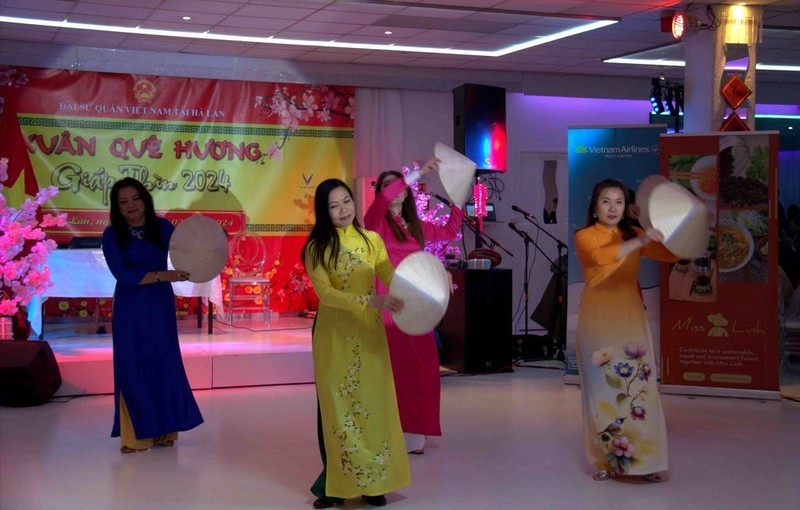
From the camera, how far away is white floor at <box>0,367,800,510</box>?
4.40 meters

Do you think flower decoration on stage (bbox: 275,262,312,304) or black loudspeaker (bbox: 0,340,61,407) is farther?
flower decoration on stage (bbox: 275,262,312,304)

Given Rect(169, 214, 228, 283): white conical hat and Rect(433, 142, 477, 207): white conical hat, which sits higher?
Rect(433, 142, 477, 207): white conical hat

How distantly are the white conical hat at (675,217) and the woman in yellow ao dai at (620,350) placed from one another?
267mm

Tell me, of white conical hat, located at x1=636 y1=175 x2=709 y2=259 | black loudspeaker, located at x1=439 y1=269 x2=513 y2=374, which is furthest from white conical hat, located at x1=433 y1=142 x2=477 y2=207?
black loudspeaker, located at x1=439 y1=269 x2=513 y2=374

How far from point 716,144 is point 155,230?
13.3 feet

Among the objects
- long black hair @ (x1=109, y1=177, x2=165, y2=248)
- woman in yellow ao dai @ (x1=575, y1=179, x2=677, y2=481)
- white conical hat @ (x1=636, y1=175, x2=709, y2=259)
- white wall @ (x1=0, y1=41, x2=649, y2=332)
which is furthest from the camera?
white wall @ (x1=0, y1=41, x2=649, y2=332)

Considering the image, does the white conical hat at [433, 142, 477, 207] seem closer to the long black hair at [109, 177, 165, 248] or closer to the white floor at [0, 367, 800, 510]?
the white floor at [0, 367, 800, 510]

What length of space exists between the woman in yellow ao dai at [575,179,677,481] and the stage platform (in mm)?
3556

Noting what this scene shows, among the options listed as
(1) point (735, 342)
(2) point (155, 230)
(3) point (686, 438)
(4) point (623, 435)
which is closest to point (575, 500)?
(4) point (623, 435)

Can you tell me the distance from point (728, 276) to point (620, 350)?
294cm

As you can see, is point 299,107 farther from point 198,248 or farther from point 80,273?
point 198,248

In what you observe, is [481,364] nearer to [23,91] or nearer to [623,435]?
[623,435]

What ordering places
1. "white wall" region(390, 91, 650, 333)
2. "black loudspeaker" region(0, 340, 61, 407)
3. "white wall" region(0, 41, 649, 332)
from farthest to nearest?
1. "white wall" region(390, 91, 650, 333)
2. "white wall" region(0, 41, 649, 332)
3. "black loudspeaker" region(0, 340, 61, 407)

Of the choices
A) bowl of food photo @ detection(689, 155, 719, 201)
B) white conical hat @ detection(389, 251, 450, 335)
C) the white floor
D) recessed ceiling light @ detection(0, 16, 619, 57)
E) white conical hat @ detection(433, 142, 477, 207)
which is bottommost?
the white floor
